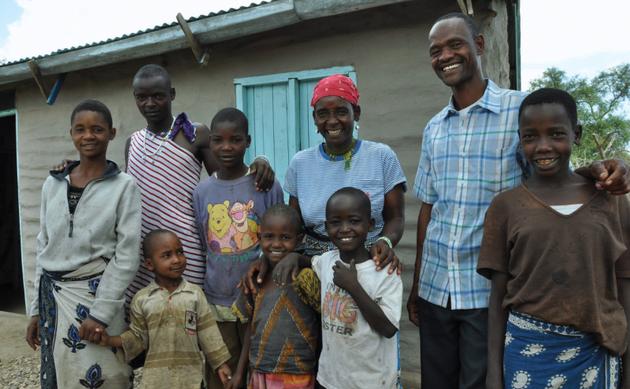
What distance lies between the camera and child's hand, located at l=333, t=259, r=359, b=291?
6.05ft

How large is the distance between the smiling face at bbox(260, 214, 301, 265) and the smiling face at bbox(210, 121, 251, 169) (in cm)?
38

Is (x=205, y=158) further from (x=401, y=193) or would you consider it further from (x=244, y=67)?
(x=244, y=67)

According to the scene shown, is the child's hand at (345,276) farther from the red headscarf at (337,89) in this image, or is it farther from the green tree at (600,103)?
the green tree at (600,103)

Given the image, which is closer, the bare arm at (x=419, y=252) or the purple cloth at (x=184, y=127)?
the bare arm at (x=419, y=252)

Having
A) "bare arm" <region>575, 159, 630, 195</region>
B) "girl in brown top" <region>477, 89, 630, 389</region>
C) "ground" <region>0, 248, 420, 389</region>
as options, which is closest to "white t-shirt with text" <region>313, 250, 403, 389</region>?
"girl in brown top" <region>477, 89, 630, 389</region>

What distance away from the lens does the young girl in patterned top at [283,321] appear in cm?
206

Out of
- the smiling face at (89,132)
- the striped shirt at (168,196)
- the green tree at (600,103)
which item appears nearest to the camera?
the smiling face at (89,132)

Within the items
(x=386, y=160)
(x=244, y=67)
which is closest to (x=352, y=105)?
(x=386, y=160)

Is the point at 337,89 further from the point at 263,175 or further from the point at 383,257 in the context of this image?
the point at 383,257

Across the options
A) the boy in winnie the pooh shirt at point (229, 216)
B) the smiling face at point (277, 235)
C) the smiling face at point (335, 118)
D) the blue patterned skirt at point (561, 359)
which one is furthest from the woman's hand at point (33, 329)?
the blue patterned skirt at point (561, 359)

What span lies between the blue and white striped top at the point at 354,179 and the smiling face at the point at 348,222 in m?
0.16

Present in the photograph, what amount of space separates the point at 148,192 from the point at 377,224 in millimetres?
1107

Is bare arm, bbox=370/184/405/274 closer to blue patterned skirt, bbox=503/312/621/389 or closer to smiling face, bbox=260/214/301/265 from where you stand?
smiling face, bbox=260/214/301/265

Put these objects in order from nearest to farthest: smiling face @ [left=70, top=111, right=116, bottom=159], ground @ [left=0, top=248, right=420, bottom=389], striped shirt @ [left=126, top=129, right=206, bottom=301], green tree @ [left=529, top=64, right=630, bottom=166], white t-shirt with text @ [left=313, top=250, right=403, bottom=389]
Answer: white t-shirt with text @ [left=313, top=250, right=403, bottom=389] < smiling face @ [left=70, top=111, right=116, bottom=159] < striped shirt @ [left=126, top=129, right=206, bottom=301] < ground @ [left=0, top=248, right=420, bottom=389] < green tree @ [left=529, top=64, right=630, bottom=166]
